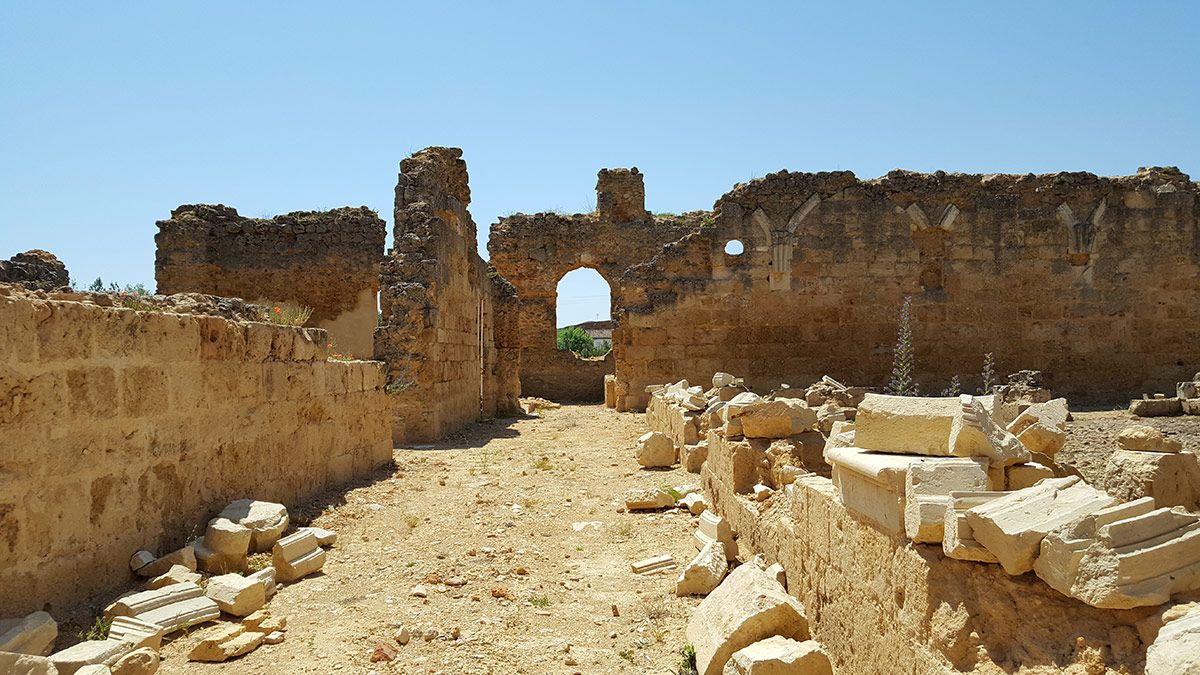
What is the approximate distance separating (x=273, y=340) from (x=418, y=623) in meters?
3.17

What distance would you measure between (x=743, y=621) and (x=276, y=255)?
52.9 ft

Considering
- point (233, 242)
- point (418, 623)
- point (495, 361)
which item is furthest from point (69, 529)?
point (233, 242)

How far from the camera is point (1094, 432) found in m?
7.13

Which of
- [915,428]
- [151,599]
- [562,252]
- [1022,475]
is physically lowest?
[151,599]

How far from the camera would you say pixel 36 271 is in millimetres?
6676

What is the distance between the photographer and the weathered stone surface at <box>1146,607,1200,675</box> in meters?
1.62

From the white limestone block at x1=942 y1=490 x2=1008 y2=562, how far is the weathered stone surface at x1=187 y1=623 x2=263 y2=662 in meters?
3.12

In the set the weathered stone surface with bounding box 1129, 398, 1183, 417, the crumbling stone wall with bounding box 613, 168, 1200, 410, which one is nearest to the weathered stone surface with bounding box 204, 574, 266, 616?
the crumbling stone wall with bounding box 613, 168, 1200, 410

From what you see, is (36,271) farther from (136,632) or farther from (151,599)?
(136,632)

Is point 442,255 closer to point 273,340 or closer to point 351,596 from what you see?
point 273,340

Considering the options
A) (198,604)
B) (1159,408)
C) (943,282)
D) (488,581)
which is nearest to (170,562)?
(198,604)

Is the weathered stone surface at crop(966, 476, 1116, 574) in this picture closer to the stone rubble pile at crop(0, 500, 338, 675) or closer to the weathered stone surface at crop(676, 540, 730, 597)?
the weathered stone surface at crop(676, 540, 730, 597)

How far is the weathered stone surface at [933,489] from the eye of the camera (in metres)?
2.46

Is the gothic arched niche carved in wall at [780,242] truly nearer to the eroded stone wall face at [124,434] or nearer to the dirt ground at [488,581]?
the dirt ground at [488,581]
